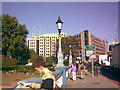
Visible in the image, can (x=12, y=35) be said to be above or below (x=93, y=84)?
above

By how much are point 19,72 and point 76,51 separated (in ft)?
124

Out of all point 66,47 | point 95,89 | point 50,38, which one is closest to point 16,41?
point 66,47

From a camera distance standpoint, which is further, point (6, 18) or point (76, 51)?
point (76, 51)

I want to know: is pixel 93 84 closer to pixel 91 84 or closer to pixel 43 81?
pixel 91 84

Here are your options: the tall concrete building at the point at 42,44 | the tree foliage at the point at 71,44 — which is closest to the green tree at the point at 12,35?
the tree foliage at the point at 71,44

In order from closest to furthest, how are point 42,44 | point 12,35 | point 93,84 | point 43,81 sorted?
point 43,81
point 93,84
point 12,35
point 42,44

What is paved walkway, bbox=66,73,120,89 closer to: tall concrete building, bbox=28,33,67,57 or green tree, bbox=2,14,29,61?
green tree, bbox=2,14,29,61

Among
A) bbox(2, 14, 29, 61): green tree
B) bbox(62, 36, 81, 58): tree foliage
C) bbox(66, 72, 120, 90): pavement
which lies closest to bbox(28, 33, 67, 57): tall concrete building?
bbox(62, 36, 81, 58): tree foliage

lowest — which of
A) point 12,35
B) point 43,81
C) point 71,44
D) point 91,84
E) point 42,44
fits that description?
point 91,84

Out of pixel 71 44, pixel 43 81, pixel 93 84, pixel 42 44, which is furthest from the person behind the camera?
pixel 42 44

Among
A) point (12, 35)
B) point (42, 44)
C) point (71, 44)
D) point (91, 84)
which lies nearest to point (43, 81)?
point (91, 84)

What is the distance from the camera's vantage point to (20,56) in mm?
53906

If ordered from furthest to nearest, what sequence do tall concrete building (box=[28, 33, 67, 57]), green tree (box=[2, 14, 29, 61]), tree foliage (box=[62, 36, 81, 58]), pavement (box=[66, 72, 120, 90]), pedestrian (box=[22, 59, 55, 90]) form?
1. tall concrete building (box=[28, 33, 67, 57])
2. tree foliage (box=[62, 36, 81, 58])
3. green tree (box=[2, 14, 29, 61])
4. pavement (box=[66, 72, 120, 90])
5. pedestrian (box=[22, 59, 55, 90])

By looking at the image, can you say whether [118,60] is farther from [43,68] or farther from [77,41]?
[77,41]
